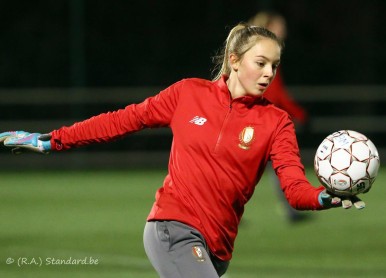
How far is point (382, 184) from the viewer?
54.7 ft

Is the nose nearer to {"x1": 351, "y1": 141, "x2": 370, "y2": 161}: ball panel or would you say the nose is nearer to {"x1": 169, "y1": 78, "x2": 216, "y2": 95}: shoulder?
{"x1": 169, "y1": 78, "x2": 216, "y2": 95}: shoulder

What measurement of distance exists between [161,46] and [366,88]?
12.6 feet

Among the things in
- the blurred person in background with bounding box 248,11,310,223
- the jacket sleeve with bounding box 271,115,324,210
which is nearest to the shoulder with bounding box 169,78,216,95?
the jacket sleeve with bounding box 271,115,324,210

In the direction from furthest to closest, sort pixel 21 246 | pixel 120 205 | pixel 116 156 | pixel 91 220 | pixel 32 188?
pixel 116 156
pixel 32 188
pixel 120 205
pixel 91 220
pixel 21 246

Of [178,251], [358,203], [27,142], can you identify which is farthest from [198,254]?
[27,142]

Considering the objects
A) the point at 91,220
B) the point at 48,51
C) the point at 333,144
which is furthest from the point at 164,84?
the point at 333,144

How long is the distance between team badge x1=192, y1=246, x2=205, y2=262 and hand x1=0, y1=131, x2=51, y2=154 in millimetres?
1115

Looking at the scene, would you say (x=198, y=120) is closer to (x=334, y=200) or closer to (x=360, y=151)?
(x=360, y=151)

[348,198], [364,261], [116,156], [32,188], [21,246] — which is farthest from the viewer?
[116,156]

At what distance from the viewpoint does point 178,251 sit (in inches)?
217

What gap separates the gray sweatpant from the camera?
543cm

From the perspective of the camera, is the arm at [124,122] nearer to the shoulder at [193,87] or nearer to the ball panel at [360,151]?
the shoulder at [193,87]

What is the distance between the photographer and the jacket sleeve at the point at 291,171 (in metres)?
5.21

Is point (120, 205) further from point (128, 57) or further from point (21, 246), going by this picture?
point (128, 57)
